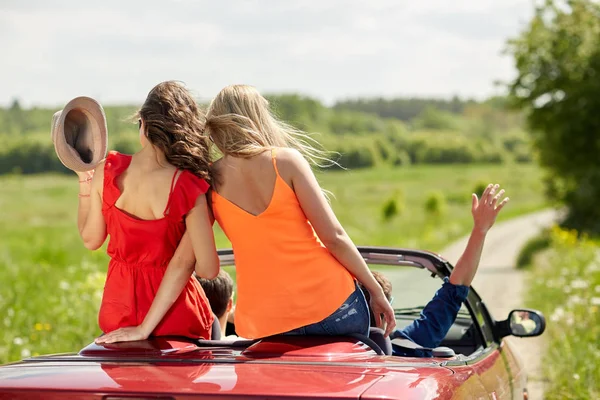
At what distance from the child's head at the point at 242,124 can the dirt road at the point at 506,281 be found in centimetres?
228

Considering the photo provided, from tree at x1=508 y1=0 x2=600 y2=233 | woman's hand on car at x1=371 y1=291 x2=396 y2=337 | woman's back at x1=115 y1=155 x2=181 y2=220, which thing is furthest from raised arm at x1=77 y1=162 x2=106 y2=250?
tree at x1=508 y1=0 x2=600 y2=233

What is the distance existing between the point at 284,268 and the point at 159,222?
0.51m

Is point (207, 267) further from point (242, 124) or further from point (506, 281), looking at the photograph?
point (506, 281)

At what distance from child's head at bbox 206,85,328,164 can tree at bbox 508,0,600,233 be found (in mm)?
21064

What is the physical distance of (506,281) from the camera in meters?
18.0

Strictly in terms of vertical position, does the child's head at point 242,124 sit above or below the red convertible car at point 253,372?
above

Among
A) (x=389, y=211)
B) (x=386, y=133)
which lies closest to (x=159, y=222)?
(x=389, y=211)

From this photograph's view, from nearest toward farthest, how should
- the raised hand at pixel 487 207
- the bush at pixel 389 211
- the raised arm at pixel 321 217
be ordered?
1. the raised arm at pixel 321 217
2. the raised hand at pixel 487 207
3. the bush at pixel 389 211

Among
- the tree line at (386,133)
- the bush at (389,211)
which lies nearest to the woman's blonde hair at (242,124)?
the bush at (389,211)

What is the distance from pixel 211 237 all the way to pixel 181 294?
25 centimetres

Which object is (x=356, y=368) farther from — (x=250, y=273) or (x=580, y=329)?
(x=580, y=329)

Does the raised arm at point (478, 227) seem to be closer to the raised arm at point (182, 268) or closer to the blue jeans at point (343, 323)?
the blue jeans at point (343, 323)

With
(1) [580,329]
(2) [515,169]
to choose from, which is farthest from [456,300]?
(2) [515,169]

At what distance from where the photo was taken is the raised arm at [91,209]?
3.59 meters
